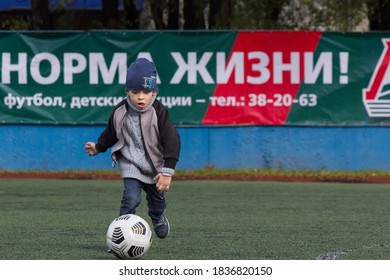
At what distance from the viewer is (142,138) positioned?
9.86 meters

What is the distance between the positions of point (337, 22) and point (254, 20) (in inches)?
123

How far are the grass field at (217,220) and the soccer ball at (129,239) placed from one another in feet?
0.67

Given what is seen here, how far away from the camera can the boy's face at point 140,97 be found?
9695mm

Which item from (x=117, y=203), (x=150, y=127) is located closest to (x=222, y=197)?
(x=117, y=203)

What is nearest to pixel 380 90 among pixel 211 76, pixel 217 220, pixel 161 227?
pixel 211 76

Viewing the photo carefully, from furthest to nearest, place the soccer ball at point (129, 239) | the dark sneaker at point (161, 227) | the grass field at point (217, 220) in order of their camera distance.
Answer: the dark sneaker at point (161, 227)
the grass field at point (217, 220)
the soccer ball at point (129, 239)

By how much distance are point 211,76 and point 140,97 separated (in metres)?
12.1

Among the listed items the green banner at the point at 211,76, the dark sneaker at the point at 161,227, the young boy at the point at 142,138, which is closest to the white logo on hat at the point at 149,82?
the young boy at the point at 142,138

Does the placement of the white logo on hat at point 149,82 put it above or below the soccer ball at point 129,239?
above

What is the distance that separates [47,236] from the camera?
11.2 meters

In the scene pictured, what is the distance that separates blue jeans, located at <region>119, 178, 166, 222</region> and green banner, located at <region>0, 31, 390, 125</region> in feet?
37.5

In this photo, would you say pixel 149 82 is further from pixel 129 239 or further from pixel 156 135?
pixel 129 239

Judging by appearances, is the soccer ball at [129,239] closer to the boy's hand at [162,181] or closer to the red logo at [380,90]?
the boy's hand at [162,181]

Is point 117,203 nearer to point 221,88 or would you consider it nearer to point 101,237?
point 101,237
